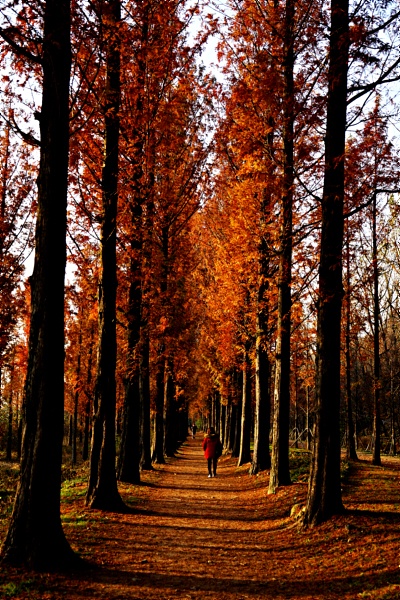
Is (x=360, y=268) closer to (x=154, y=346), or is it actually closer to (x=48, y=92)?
(x=154, y=346)

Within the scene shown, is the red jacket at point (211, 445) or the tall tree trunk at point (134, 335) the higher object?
the tall tree trunk at point (134, 335)

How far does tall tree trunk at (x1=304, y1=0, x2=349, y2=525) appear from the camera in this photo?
7844 millimetres

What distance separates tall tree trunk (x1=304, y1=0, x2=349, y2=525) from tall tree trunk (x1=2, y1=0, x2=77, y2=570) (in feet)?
12.8

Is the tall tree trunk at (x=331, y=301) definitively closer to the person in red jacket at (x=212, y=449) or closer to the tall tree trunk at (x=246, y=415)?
the person in red jacket at (x=212, y=449)

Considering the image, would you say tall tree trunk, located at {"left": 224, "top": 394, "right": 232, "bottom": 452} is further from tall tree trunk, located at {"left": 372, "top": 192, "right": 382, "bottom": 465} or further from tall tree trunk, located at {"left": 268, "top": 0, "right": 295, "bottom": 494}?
tall tree trunk, located at {"left": 268, "top": 0, "right": 295, "bottom": 494}

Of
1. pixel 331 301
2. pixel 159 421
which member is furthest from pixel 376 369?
pixel 331 301

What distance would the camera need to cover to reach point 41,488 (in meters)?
5.69

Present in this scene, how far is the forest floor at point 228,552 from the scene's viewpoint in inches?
207

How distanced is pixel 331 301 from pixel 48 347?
4.40 meters

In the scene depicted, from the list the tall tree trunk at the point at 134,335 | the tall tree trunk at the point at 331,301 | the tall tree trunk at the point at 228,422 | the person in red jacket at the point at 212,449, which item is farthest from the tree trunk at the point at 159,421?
the tall tree trunk at the point at 331,301

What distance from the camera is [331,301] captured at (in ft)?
26.2

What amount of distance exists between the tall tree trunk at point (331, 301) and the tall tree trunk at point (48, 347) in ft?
12.8

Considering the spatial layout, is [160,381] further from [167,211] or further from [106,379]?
[106,379]

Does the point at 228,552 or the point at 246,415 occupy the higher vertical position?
the point at 246,415
